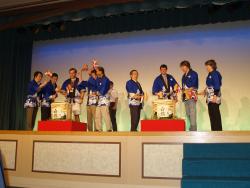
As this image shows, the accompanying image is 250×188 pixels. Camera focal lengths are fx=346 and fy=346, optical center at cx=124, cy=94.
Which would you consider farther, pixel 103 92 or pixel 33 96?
pixel 33 96

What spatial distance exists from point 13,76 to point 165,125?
3377 millimetres

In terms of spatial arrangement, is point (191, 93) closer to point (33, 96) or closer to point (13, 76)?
point (33, 96)

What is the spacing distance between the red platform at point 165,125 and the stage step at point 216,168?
2.07ft

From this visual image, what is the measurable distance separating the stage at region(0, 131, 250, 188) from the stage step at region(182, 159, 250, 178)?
0.24m

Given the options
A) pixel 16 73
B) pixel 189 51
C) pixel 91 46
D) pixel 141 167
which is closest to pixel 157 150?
pixel 141 167

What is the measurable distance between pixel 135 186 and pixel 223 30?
303cm

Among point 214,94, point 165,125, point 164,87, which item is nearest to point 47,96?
point 164,87

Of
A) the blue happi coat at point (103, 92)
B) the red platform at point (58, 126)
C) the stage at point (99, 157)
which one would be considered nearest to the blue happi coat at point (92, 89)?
the blue happi coat at point (103, 92)

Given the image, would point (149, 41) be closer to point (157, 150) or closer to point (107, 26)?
point (107, 26)

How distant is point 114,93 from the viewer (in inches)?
213

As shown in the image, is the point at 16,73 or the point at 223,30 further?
the point at 16,73

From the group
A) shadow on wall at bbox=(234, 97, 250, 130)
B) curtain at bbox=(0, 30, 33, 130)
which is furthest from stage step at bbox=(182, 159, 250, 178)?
curtain at bbox=(0, 30, 33, 130)

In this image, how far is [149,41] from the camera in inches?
233

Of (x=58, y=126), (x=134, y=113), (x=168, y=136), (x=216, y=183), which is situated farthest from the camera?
(x=134, y=113)
